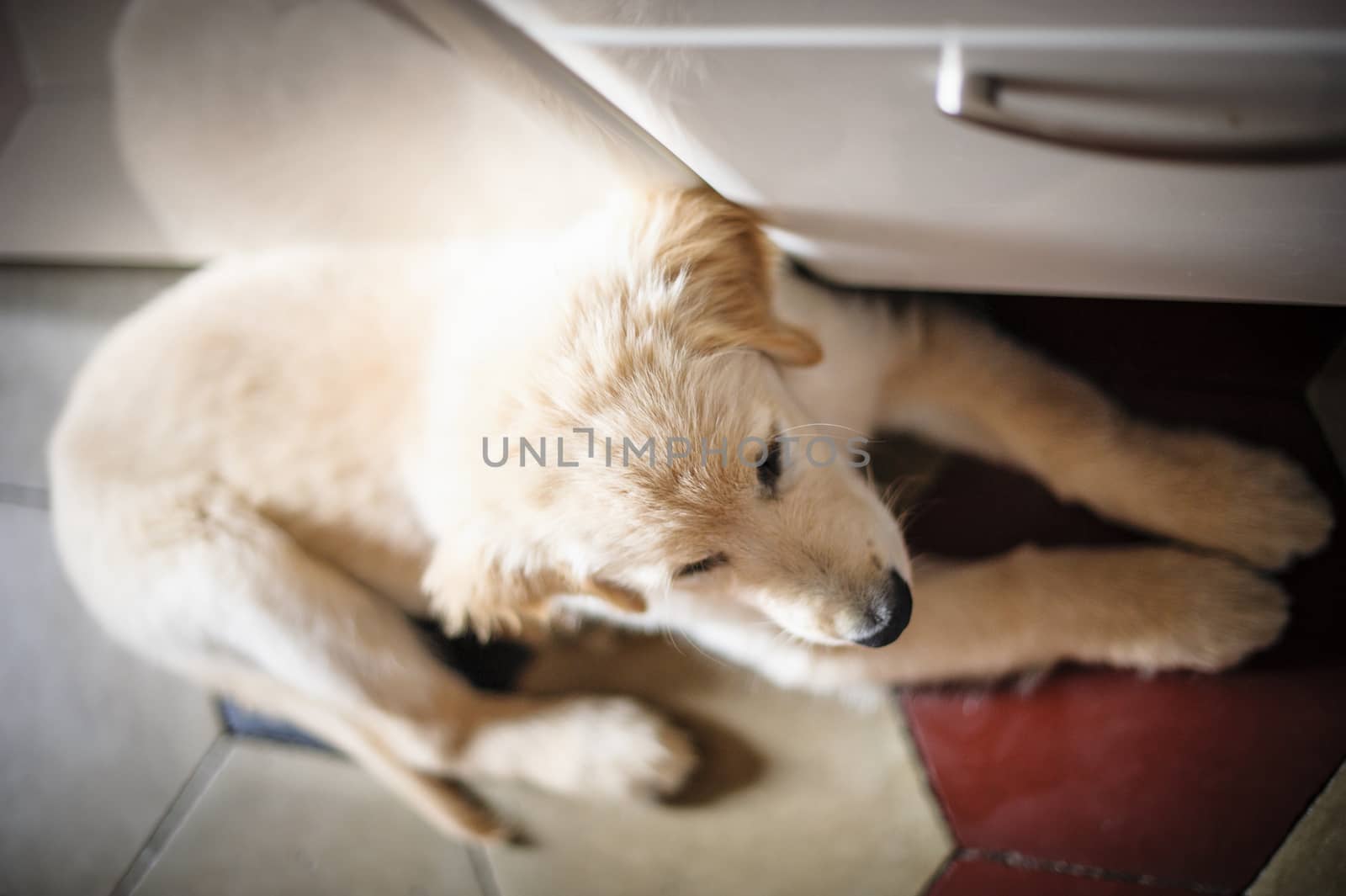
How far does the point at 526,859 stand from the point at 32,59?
4.75 feet

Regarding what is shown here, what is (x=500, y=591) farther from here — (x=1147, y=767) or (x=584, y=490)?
(x=1147, y=767)

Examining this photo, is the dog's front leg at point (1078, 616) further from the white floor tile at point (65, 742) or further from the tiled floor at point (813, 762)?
the white floor tile at point (65, 742)

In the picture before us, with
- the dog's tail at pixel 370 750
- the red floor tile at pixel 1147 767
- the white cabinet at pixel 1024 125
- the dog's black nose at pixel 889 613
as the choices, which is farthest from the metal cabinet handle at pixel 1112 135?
the dog's tail at pixel 370 750

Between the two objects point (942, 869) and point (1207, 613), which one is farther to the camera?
point (942, 869)

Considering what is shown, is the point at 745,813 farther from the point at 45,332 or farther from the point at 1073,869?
the point at 45,332

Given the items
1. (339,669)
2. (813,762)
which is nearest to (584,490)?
(339,669)

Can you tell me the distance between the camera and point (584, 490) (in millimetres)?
805

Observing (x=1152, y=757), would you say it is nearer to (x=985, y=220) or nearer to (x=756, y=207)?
(x=985, y=220)

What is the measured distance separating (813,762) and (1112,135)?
109 cm

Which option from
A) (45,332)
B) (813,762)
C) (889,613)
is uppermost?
(889,613)

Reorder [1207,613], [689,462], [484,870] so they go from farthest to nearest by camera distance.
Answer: [484,870] < [1207,613] < [689,462]

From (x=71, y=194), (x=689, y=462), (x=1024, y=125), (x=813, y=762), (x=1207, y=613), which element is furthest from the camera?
(x=813, y=762)

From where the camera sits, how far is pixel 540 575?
0.89m

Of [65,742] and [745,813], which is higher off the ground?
[745,813]
